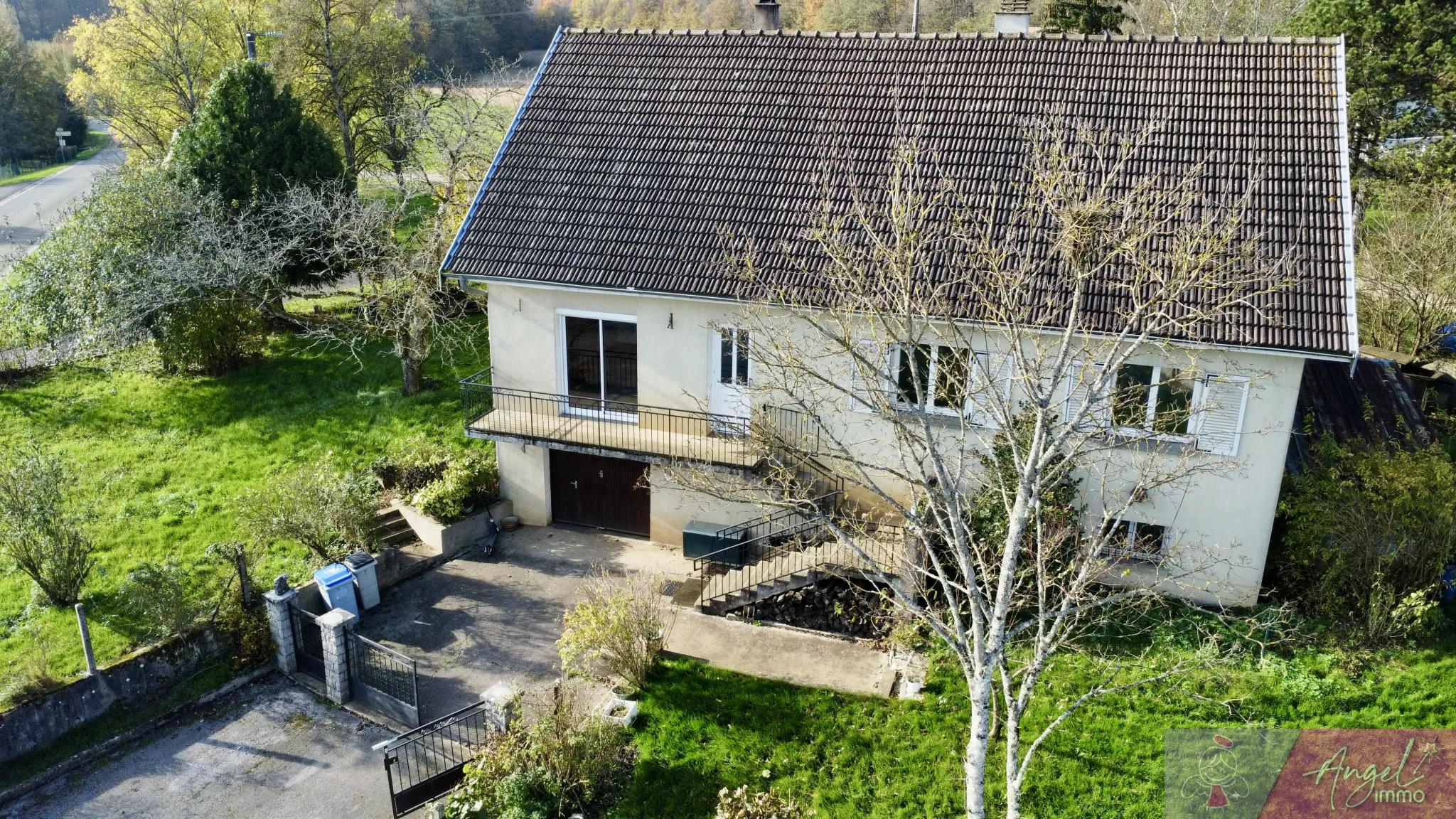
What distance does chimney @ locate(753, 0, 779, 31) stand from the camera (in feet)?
67.6

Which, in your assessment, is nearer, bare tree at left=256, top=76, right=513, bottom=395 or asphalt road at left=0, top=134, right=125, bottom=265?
bare tree at left=256, top=76, right=513, bottom=395

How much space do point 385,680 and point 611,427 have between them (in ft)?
17.9

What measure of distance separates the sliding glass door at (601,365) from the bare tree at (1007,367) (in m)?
2.13

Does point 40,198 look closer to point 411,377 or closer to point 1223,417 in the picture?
point 411,377

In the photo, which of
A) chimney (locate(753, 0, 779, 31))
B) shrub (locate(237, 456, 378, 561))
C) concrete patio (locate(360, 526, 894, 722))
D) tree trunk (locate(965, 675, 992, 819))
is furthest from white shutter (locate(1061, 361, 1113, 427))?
shrub (locate(237, 456, 378, 561))

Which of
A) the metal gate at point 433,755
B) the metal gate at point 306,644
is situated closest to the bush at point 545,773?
the metal gate at point 433,755

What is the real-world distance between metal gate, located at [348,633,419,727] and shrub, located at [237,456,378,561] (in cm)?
288

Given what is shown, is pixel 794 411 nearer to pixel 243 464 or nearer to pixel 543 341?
pixel 543 341

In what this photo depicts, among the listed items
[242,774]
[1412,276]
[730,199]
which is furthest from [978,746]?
[1412,276]

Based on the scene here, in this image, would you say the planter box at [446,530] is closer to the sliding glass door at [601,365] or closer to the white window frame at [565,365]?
the white window frame at [565,365]

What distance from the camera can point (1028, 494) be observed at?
941 centimetres

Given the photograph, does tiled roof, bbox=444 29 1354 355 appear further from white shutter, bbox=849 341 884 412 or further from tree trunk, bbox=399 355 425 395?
tree trunk, bbox=399 355 425 395

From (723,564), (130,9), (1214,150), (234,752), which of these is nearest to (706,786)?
(723,564)

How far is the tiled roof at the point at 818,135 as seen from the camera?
15.4m
